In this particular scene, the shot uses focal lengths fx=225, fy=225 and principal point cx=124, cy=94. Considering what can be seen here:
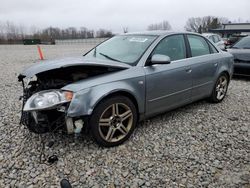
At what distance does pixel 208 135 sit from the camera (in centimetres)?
338

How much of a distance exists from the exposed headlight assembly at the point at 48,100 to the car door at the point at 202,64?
229 centimetres

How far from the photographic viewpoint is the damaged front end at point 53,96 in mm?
2598

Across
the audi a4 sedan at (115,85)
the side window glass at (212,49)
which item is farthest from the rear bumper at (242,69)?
the audi a4 sedan at (115,85)

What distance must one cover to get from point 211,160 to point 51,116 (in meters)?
2.03

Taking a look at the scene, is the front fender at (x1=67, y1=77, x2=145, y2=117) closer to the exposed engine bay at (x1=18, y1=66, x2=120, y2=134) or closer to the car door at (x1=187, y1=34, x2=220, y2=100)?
the exposed engine bay at (x1=18, y1=66, x2=120, y2=134)

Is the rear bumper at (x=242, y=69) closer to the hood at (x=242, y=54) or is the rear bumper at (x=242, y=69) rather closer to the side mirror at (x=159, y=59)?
the hood at (x=242, y=54)

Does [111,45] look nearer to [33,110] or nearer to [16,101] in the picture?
[33,110]

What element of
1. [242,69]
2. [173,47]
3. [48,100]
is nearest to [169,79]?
[173,47]

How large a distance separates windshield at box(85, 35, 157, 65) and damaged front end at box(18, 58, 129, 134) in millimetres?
446

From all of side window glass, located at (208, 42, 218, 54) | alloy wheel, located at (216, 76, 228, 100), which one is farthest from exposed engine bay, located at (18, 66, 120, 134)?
alloy wheel, located at (216, 76, 228, 100)

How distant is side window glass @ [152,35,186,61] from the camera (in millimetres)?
3531

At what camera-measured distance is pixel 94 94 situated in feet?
8.75

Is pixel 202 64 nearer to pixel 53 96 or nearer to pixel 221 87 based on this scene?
pixel 221 87

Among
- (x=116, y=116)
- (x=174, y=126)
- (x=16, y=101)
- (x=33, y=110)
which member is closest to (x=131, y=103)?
(x=116, y=116)
